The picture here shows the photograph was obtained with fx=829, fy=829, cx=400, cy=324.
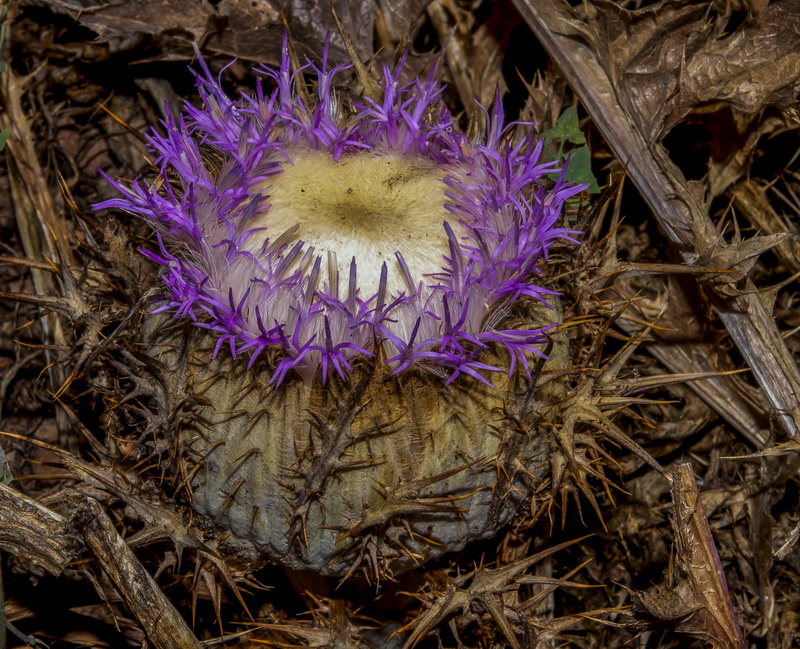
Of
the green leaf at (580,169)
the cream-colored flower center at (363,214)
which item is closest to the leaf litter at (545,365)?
the green leaf at (580,169)

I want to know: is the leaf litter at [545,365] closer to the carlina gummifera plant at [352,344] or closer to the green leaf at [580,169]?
the green leaf at [580,169]

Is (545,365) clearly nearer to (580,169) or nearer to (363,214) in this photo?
(363,214)

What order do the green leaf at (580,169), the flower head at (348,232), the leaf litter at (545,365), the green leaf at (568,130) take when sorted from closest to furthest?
the flower head at (348,232)
the leaf litter at (545,365)
the green leaf at (580,169)
the green leaf at (568,130)

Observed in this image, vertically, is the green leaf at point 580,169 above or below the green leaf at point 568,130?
below

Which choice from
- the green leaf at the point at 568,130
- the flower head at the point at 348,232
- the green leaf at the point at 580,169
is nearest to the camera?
the flower head at the point at 348,232

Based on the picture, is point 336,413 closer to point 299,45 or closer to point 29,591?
point 29,591

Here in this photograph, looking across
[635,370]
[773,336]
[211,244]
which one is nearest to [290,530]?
[211,244]

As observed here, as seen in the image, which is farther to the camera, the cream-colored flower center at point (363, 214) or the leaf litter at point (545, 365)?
the leaf litter at point (545, 365)

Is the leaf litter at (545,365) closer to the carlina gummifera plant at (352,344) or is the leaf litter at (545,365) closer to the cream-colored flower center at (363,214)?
the carlina gummifera plant at (352,344)

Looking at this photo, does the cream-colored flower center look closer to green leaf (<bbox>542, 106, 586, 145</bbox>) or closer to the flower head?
the flower head
